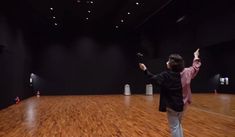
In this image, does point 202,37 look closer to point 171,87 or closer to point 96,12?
point 96,12

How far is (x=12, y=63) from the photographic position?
12.5 metres

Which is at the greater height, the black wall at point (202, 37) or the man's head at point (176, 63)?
the black wall at point (202, 37)

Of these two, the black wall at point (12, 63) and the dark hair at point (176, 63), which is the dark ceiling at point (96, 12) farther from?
the dark hair at point (176, 63)

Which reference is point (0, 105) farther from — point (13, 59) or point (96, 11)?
point (96, 11)

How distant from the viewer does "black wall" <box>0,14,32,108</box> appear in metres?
10.9

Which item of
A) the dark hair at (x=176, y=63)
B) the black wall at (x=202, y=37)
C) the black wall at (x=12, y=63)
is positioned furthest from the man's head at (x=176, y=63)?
the black wall at (x=12, y=63)

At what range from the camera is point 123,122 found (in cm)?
725

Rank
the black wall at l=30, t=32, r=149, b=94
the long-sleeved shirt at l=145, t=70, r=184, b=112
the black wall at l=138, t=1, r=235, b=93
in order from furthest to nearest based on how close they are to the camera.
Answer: the black wall at l=30, t=32, r=149, b=94 < the black wall at l=138, t=1, r=235, b=93 < the long-sleeved shirt at l=145, t=70, r=184, b=112

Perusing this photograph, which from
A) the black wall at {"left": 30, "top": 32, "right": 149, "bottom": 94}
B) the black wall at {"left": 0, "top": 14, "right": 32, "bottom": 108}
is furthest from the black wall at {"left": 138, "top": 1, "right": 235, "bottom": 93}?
the black wall at {"left": 0, "top": 14, "right": 32, "bottom": 108}

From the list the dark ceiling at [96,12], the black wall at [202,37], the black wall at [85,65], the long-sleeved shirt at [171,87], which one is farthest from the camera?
the black wall at [85,65]

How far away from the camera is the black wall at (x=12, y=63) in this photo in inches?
428

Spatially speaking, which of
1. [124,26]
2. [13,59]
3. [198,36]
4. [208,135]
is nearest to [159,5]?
[198,36]

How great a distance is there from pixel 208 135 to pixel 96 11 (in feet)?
37.4

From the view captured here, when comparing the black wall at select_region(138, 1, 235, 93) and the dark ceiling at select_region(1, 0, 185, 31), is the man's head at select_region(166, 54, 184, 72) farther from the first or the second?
the dark ceiling at select_region(1, 0, 185, 31)
